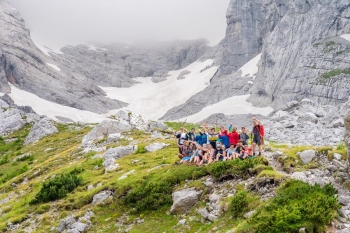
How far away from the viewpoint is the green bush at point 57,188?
961 inches

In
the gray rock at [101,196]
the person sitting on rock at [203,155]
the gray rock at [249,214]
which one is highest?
the person sitting on rock at [203,155]

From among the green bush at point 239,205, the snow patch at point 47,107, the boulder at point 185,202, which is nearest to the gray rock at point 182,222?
the boulder at point 185,202

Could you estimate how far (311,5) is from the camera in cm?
16750

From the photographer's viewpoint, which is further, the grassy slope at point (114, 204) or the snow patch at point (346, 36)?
the snow patch at point (346, 36)

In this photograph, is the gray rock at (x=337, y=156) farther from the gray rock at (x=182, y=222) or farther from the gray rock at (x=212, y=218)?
the gray rock at (x=182, y=222)

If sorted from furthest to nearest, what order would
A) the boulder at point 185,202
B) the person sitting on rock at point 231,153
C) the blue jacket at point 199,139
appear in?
1. the blue jacket at point 199,139
2. the person sitting on rock at point 231,153
3. the boulder at point 185,202

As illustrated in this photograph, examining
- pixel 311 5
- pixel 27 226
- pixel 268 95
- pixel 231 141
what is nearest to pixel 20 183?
pixel 27 226

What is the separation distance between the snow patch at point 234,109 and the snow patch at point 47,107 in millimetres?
60324

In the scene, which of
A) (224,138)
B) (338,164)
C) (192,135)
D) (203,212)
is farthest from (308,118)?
(203,212)

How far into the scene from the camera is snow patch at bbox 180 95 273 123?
155 meters

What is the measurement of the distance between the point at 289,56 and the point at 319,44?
60.3 feet

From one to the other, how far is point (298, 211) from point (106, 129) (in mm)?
42127

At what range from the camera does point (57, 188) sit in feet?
82.4

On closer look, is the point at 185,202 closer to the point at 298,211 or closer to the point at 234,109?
the point at 298,211
